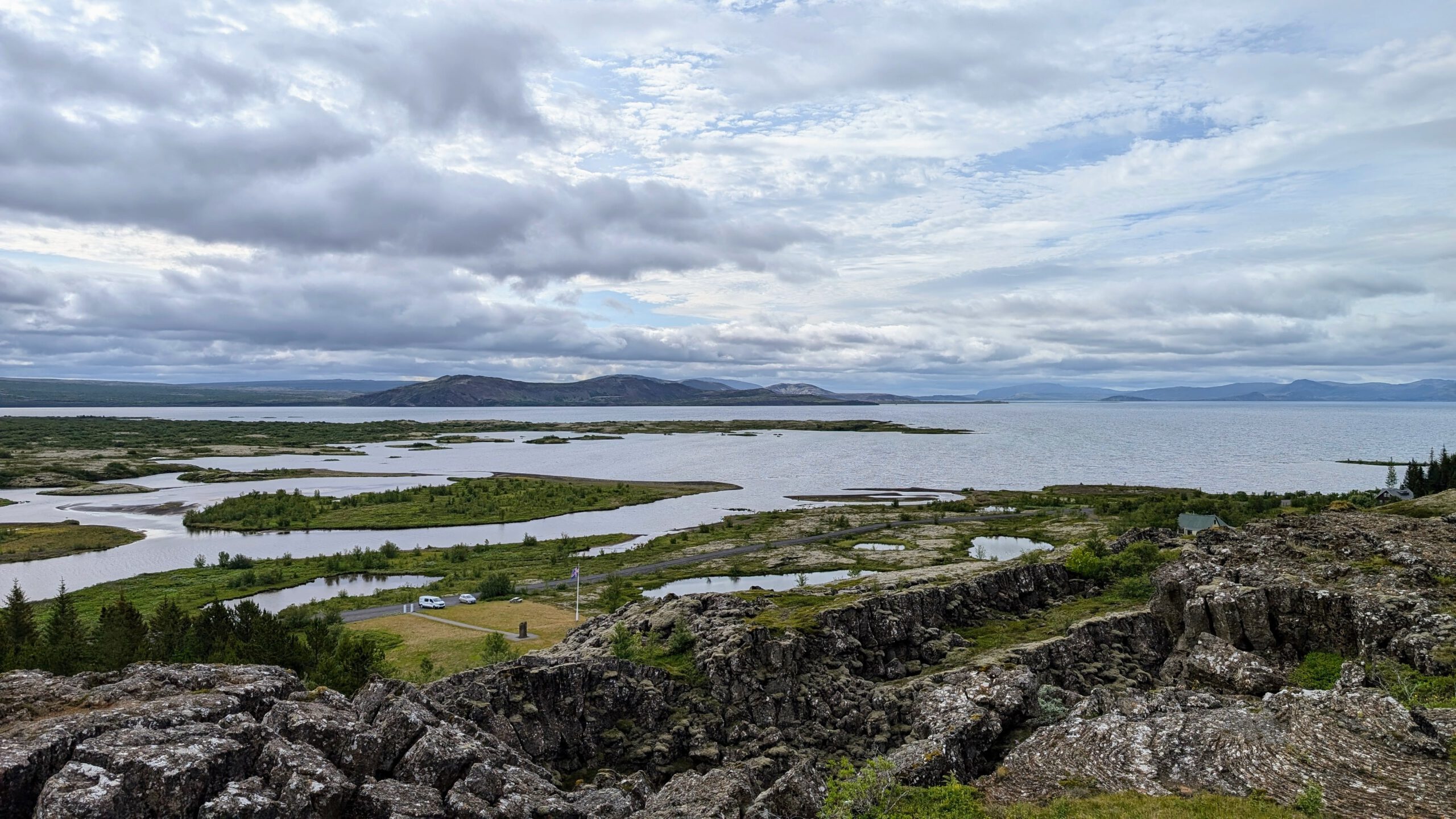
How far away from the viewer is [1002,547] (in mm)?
99062

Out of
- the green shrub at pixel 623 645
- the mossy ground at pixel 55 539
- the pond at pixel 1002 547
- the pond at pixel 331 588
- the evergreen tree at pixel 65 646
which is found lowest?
the pond at pixel 331 588

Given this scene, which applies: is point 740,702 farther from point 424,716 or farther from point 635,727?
point 424,716

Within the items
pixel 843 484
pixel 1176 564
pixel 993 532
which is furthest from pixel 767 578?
pixel 843 484

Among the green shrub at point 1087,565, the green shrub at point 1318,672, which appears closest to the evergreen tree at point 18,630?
the green shrub at point 1318,672

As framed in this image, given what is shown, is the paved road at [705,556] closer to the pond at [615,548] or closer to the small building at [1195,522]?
the pond at [615,548]

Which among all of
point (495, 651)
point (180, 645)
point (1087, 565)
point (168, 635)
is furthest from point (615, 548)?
point (1087, 565)

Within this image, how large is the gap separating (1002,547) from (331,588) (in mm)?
83717

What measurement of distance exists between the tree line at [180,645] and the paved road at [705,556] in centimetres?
2051

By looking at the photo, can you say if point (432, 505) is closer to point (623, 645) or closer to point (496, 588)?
point (496, 588)

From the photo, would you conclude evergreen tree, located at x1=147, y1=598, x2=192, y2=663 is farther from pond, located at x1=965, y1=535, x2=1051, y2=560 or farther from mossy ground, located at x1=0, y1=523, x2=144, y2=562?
pond, located at x1=965, y1=535, x2=1051, y2=560

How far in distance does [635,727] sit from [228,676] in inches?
559

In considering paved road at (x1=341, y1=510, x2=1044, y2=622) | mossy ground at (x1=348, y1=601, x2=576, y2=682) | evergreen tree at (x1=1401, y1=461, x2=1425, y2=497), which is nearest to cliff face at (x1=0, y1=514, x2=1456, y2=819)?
mossy ground at (x1=348, y1=601, x2=576, y2=682)

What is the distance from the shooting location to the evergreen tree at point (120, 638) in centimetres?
→ 4072

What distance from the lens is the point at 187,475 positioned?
176 meters
